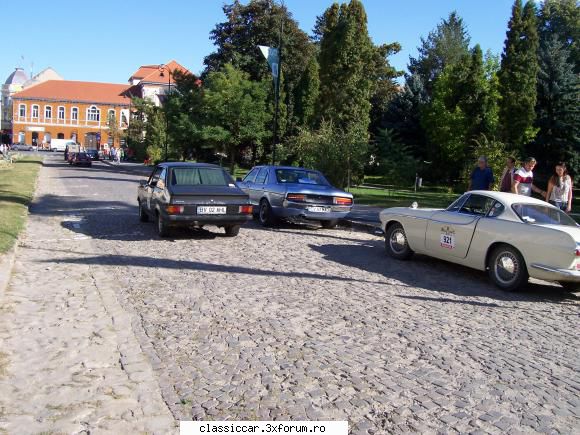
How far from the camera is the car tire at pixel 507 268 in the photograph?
773 centimetres

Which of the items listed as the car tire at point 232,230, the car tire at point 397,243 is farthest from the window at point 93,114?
the car tire at point 397,243

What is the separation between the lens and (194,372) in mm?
4477

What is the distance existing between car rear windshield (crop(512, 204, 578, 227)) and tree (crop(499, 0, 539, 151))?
28496 millimetres

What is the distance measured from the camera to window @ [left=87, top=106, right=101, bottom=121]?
346ft

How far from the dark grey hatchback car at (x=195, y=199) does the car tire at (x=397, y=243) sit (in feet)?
9.62

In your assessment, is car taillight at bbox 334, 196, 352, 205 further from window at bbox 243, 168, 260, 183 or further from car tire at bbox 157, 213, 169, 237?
car tire at bbox 157, 213, 169, 237

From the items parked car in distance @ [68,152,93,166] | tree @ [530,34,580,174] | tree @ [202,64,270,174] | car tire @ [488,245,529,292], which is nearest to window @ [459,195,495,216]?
car tire @ [488,245,529,292]

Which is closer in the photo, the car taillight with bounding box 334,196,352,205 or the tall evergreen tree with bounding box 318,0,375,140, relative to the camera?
the car taillight with bounding box 334,196,352,205

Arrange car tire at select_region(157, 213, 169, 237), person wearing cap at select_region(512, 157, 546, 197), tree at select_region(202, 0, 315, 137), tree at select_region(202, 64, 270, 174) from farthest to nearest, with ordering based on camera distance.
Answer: tree at select_region(202, 0, 315, 137), tree at select_region(202, 64, 270, 174), person wearing cap at select_region(512, 157, 546, 197), car tire at select_region(157, 213, 169, 237)

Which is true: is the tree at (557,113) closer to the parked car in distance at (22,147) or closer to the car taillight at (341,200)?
the car taillight at (341,200)

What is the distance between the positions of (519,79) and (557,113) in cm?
318

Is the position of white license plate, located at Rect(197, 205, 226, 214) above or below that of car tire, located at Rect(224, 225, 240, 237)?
above

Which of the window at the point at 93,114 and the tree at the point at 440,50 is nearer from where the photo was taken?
the tree at the point at 440,50

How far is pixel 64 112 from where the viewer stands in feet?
341
